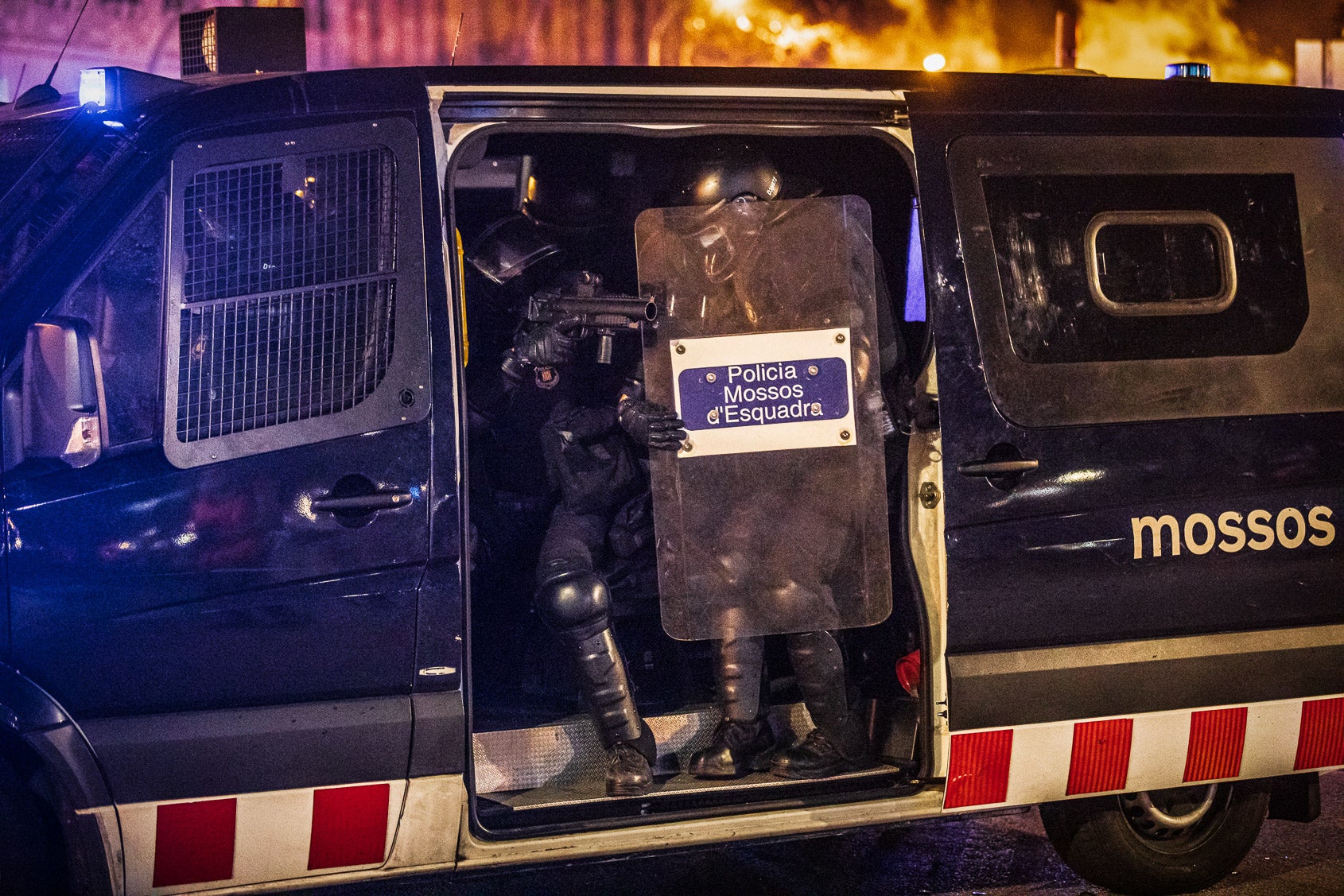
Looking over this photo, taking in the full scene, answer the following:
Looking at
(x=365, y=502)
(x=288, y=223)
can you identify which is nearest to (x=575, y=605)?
(x=365, y=502)

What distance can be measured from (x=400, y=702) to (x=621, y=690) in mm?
850

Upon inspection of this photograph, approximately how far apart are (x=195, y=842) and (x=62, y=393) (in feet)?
3.54

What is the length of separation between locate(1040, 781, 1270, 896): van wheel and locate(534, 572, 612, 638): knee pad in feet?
4.77

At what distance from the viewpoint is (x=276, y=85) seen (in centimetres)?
300

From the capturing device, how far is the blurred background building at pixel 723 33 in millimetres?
8867

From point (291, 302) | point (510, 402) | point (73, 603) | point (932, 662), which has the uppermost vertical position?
point (291, 302)

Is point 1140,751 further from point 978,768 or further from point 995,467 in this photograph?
point 995,467

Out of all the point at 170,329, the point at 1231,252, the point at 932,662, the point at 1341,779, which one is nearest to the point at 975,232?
the point at 1231,252

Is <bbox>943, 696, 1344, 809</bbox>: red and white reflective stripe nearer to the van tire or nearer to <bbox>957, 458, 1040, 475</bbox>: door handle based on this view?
<bbox>957, 458, 1040, 475</bbox>: door handle

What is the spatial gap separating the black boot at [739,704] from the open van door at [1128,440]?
2.14 feet

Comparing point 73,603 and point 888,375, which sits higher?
point 888,375

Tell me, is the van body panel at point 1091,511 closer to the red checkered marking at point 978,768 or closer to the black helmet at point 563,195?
the red checkered marking at point 978,768

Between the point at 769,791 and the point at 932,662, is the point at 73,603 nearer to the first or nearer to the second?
the point at 769,791

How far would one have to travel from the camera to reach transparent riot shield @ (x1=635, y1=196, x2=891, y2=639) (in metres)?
3.28
